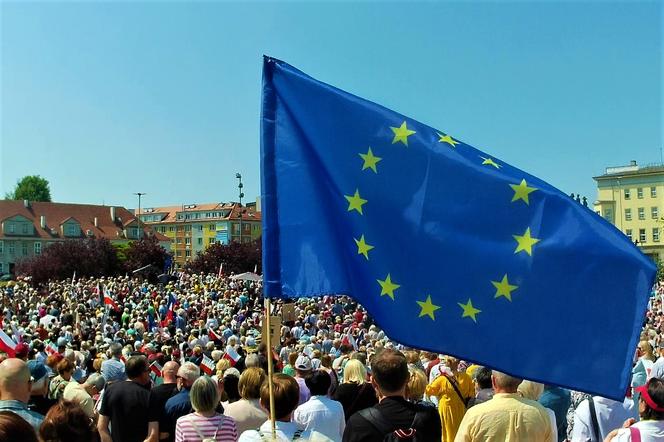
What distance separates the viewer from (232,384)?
6.96 m

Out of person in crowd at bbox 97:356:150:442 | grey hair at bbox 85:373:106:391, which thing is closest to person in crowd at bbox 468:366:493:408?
person in crowd at bbox 97:356:150:442

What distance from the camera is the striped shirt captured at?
4.85 meters

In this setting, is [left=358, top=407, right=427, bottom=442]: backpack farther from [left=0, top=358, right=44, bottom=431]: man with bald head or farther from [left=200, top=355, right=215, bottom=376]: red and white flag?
[left=200, top=355, right=215, bottom=376]: red and white flag

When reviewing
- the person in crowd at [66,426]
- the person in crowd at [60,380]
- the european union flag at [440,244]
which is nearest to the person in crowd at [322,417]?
the european union flag at [440,244]

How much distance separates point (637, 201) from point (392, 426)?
10658 centimetres

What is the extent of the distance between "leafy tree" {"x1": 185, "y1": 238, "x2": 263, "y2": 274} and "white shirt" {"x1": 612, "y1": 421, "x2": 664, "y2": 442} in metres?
74.7

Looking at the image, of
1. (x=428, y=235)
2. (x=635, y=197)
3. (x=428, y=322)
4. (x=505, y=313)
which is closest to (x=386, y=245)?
(x=428, y=235)

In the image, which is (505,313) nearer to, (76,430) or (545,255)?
(545,255)

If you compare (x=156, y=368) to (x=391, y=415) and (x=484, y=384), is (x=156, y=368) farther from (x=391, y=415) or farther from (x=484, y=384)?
(x=391, y=415)

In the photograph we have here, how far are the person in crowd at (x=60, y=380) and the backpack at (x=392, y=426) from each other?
455 cm

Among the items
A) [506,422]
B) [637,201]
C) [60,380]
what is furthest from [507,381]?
[637,201]

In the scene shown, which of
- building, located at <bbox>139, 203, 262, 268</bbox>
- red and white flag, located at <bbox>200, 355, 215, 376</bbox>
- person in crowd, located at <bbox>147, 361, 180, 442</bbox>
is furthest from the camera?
building, located at <bbox>139, 203, 262, 268</bbox>

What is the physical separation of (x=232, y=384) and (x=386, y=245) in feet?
10.6

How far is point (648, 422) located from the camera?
4.34 meters
